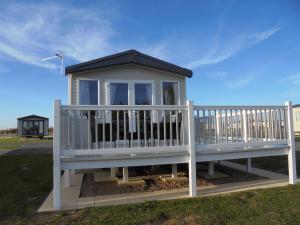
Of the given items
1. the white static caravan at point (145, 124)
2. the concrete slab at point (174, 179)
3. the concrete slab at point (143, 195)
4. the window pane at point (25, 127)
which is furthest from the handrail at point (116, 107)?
the window pane at point (25, 127)

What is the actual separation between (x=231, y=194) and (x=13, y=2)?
8.35 m

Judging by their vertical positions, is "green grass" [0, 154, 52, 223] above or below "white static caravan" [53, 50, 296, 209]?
below

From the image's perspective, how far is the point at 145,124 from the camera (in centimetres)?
529

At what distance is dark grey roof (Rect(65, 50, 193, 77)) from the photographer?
7129mm

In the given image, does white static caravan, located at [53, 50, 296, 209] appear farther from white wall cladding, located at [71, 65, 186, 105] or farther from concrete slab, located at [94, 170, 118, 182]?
concrete slab, located at [94, 170, 118, 182]

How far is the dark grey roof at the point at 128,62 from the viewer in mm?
7129

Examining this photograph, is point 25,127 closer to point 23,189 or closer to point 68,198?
point 23,189

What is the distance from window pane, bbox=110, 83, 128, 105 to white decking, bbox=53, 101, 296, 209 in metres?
0.72

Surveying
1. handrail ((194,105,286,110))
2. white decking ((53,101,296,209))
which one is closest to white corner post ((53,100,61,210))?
white decking ((53,101,296,209))

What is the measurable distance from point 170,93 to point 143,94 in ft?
2.77

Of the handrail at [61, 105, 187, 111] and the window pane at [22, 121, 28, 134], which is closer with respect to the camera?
the handrail at [61, 105, 187, 111]

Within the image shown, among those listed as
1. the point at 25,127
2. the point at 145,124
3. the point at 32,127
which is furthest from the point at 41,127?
the point at 145,124

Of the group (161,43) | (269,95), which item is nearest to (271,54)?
(269,95)

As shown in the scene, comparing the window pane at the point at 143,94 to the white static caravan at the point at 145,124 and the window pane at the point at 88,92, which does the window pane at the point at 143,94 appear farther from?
the window pane at the point at 88,92
